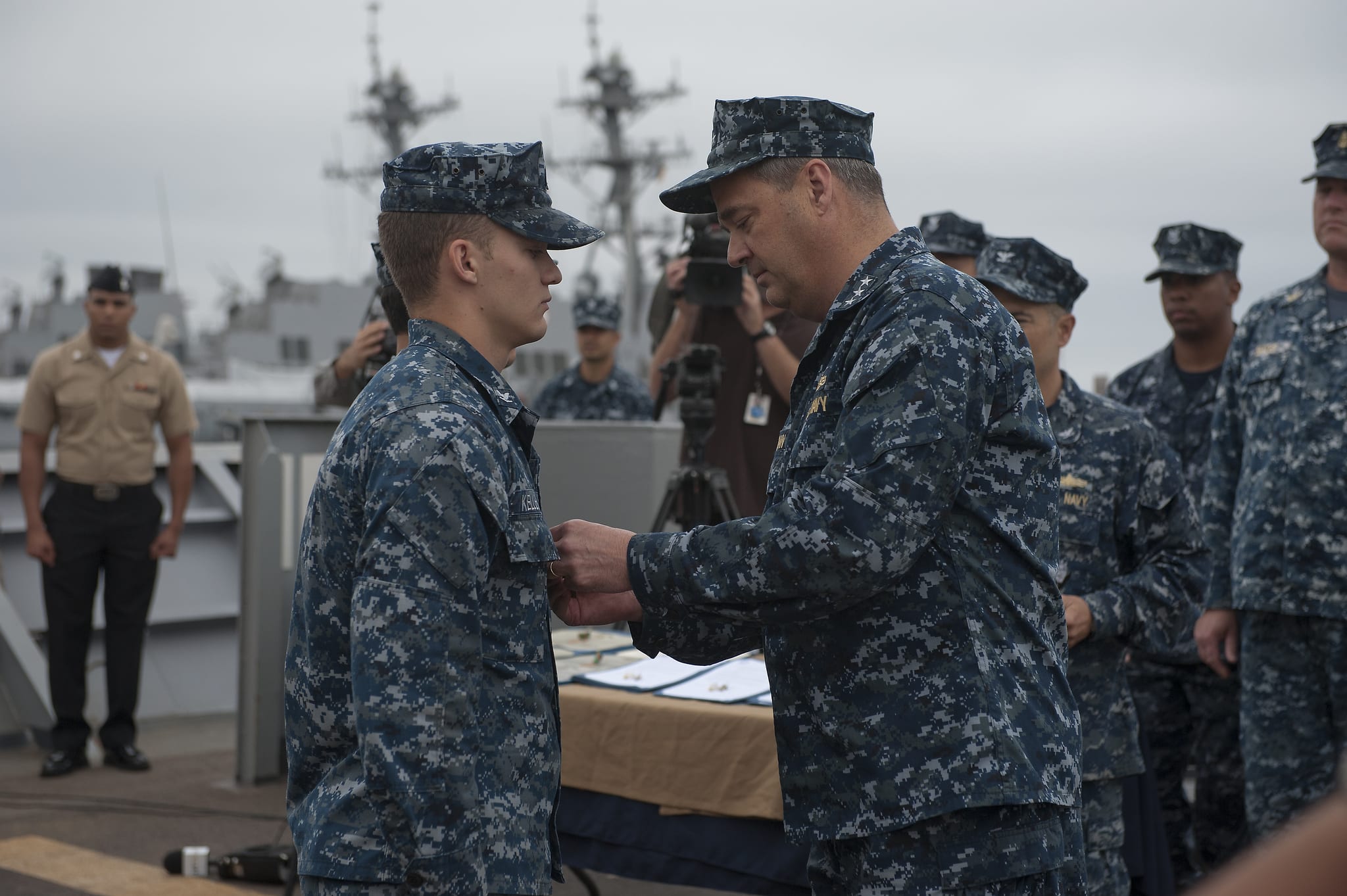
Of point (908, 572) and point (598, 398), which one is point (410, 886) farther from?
point (598, 398)

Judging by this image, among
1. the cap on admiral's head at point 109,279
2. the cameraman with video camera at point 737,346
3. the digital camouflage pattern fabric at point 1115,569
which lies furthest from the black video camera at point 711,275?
the cap on admiral's head at point 109,279

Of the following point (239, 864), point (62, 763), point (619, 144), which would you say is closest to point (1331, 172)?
point (239, 864)

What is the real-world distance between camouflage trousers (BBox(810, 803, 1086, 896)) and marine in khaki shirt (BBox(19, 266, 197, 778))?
4.98 m

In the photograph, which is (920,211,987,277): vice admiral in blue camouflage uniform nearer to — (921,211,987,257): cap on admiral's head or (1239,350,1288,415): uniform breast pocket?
(921,211,987,257): cap on admiral's head

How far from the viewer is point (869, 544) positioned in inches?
74.5

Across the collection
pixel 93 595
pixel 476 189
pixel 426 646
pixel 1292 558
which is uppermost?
pixel 476 189

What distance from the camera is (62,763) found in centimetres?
598

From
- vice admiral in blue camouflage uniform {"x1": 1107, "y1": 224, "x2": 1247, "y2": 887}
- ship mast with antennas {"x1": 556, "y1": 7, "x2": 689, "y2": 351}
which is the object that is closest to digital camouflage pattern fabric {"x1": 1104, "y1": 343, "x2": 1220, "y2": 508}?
vice admiral in blue camouflage uniform {"x1": 1107, "y1": 224, "x2": 1247, "y2": 887}

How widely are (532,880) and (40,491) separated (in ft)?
16.9

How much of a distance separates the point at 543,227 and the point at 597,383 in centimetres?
532

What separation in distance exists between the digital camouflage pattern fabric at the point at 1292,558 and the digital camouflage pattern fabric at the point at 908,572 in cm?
205

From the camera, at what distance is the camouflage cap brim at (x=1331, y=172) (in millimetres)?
3803

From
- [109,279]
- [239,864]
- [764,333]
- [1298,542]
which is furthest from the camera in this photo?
[109,279]

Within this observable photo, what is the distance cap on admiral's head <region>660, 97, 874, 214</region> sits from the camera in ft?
6.92
